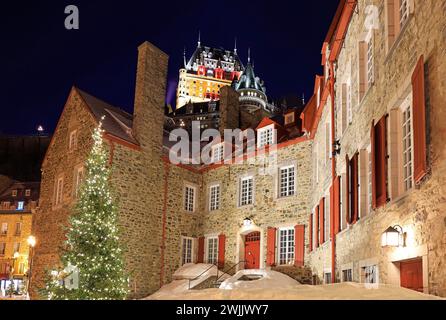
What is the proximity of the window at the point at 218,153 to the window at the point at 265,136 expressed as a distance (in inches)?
90.1

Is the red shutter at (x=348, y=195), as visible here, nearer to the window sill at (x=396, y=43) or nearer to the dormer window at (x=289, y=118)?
the window sill at (x=396, y=43)

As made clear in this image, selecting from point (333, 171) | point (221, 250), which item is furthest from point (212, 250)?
point (333, 171)

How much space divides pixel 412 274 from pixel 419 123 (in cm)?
217

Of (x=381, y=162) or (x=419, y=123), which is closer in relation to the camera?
(x=419, y=123)

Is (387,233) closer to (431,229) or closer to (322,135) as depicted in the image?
(431,229)

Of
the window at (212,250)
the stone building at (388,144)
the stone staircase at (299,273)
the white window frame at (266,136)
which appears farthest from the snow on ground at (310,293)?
the window at (212,250)

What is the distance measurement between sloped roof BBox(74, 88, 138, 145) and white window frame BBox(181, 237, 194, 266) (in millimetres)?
5044

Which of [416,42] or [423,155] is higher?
[416,42]

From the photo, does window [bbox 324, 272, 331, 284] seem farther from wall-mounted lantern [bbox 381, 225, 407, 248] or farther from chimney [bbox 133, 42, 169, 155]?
chimney [bbox 133, 42, 169, 155]

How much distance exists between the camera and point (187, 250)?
21.2 m

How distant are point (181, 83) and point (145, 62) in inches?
3887

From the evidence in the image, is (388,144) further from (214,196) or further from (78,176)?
(214,196)
